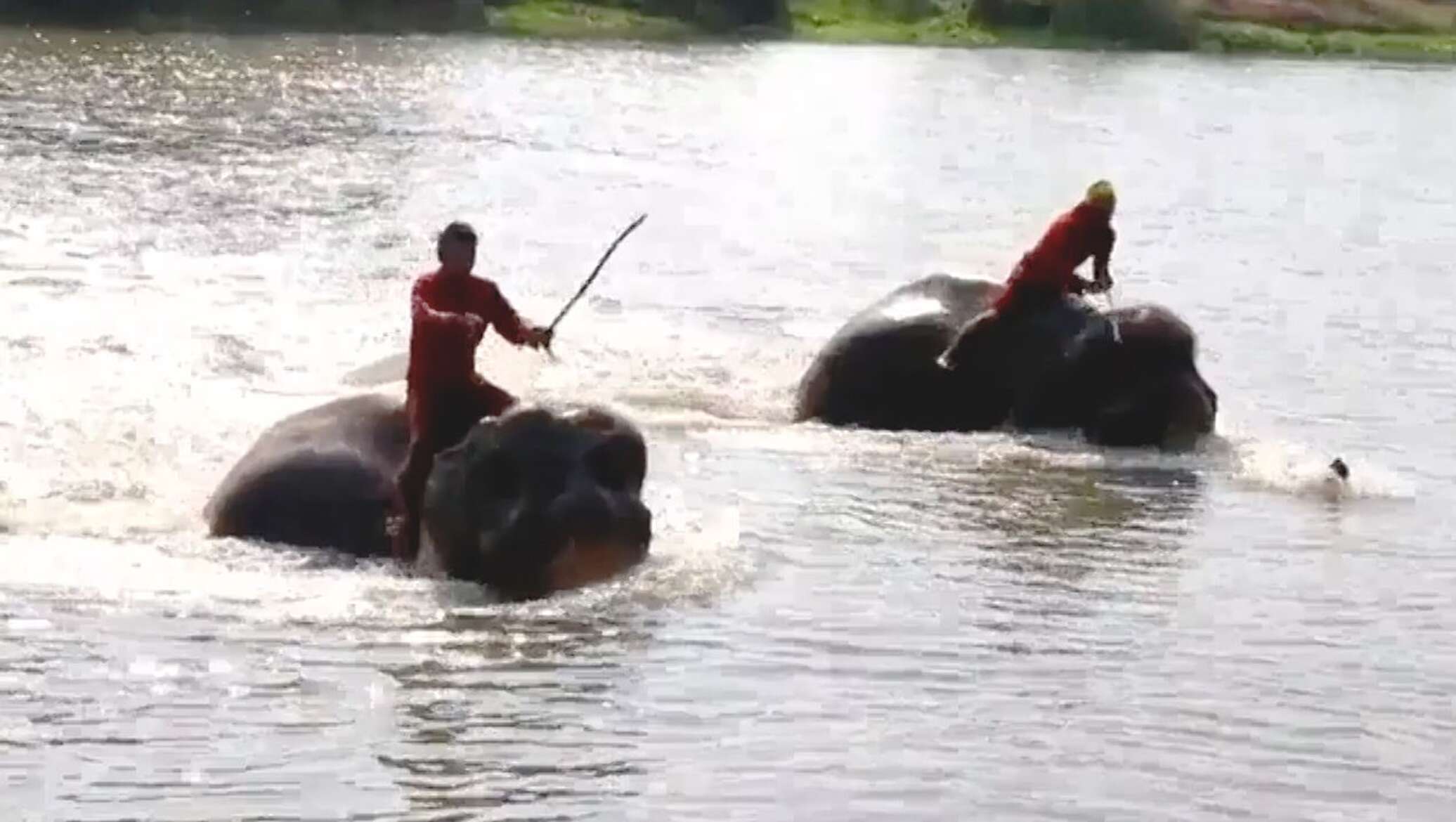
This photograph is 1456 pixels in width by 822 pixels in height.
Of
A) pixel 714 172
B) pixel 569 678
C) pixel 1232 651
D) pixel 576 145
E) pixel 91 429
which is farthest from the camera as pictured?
pixel 576 145

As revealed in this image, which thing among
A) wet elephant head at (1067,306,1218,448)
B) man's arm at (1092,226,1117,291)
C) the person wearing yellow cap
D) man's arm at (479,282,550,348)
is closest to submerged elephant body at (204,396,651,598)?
man's arm at (479,282,550,348)

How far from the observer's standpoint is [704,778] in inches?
428

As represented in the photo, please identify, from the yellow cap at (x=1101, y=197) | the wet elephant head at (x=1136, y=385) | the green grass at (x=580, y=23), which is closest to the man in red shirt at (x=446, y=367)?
the wet elephant head at (x=1136, y=385)

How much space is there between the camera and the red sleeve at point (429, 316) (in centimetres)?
1333

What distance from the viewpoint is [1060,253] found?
1834cm

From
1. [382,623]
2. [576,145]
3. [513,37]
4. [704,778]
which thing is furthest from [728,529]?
[513,37]

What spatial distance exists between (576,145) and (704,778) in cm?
3330

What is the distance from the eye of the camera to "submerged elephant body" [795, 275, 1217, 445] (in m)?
17.9

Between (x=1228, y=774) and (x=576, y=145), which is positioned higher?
(x=1228, y=774)

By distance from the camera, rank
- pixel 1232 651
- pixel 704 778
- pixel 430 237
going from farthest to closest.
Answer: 1. pixel 430 237
2. pixel 1232 651
3. pixel 704 778

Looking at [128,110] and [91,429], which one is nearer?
[91,429]

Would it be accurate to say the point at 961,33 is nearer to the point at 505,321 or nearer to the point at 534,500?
the point at 505,321

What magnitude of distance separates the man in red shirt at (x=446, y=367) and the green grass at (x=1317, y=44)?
231 feet

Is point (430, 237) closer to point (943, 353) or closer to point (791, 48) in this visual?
point (943, 353)
